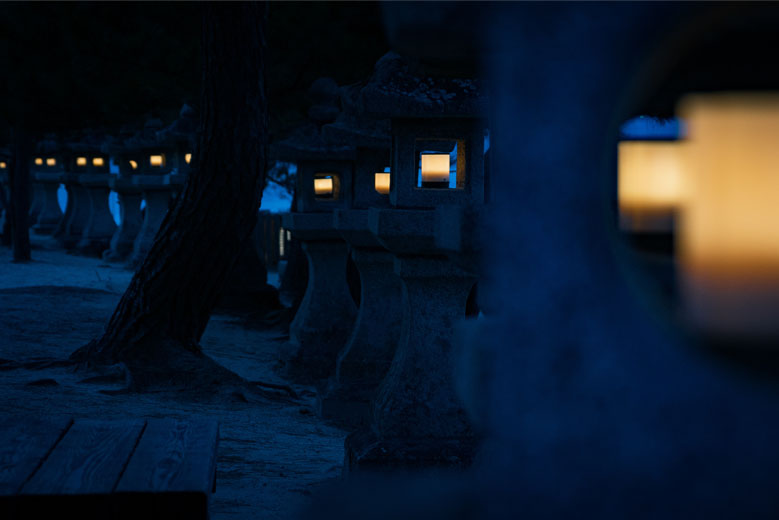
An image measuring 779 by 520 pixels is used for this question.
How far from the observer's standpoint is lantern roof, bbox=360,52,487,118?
17.6ft

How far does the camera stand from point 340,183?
32.6 feet

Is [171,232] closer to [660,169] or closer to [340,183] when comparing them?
[340,183]

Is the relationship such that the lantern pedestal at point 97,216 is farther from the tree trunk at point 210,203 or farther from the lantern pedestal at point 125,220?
the tree trunk at point 210,203

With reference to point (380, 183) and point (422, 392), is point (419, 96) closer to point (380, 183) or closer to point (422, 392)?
point (422, 392)

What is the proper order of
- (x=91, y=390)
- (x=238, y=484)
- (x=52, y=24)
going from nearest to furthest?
(x=238, y=484) < (x=91, y=390) < (x=52, y=24)

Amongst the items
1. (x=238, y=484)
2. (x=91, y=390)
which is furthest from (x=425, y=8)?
(x=91, y=390)

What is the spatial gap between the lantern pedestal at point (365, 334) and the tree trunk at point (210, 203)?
1047 mm

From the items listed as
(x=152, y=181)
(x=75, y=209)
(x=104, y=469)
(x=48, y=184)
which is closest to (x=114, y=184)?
(x=152, y=181)

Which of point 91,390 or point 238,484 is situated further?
point 91,390

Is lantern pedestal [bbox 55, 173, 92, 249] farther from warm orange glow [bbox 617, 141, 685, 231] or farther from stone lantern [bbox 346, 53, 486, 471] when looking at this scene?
warm orange glow [bbox 617, 141, 685, 231]

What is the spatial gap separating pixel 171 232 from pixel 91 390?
1577 mm

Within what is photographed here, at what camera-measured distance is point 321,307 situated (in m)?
9.88

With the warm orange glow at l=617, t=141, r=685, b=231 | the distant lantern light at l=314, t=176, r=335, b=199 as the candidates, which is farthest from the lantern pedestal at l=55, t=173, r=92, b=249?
the warm orange glow at l=617, t=141, r=685, b=231

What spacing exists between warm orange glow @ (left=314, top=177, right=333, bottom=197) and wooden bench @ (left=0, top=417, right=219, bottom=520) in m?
6.68
